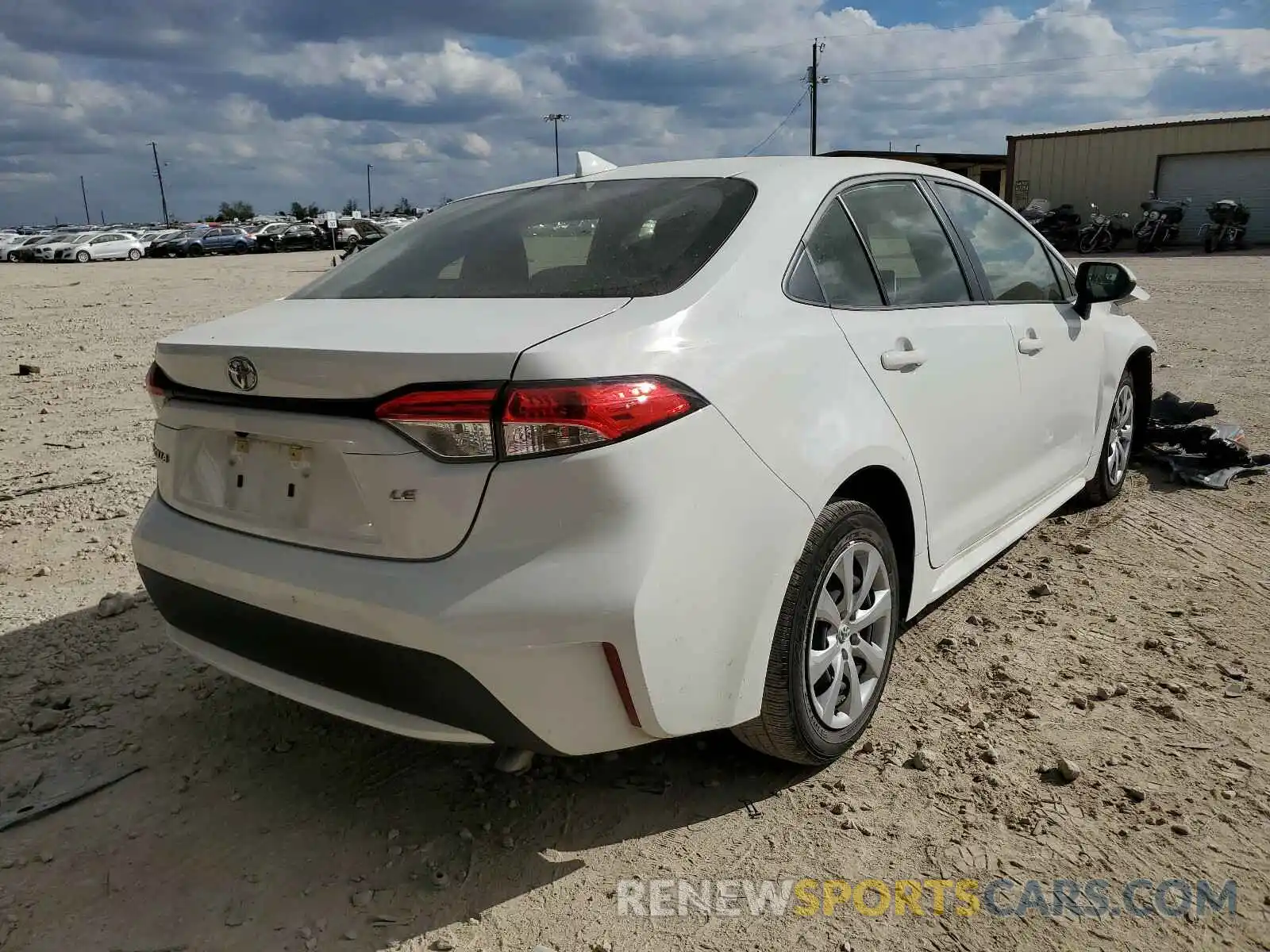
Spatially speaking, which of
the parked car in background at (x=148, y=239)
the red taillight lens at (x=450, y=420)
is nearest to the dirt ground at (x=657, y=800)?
the red taillight lens at (x=450, y=420)

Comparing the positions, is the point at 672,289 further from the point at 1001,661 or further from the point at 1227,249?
the point at 1227,249

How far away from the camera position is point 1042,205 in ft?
95.3

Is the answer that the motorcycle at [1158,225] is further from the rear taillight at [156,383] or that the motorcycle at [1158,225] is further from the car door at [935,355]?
the rear taillight at [156,383]

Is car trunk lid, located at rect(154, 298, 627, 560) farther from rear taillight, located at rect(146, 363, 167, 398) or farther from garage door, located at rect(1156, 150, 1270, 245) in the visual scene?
garage door, located at rect(1156, 150, 1270, 245)

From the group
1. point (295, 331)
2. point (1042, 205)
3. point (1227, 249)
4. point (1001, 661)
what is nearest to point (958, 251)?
point (1001, 661)

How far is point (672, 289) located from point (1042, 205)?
3042 cm

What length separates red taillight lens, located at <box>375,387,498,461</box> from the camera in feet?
6.41

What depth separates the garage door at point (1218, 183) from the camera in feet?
90.2

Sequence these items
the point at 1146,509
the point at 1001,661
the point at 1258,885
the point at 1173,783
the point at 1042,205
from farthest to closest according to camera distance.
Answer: the point at 1042,205 → the point at 1146,509 → the point at 1001,661 → the point at 1173,783 → the point at 1258,885

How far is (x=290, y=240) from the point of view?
162 ft

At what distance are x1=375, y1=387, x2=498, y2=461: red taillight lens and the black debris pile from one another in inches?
176

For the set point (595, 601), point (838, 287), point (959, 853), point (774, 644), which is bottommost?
point (959, 853)

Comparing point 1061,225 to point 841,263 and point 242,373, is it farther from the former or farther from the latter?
point 242,373

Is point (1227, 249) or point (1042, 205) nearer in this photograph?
point (1227, 249)
